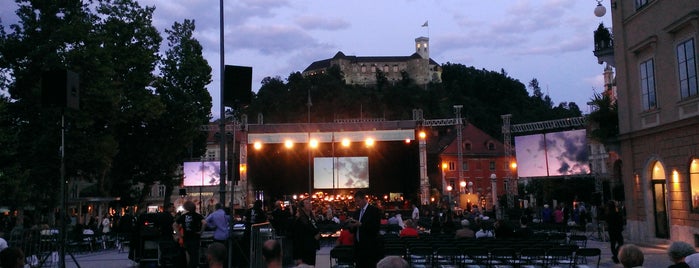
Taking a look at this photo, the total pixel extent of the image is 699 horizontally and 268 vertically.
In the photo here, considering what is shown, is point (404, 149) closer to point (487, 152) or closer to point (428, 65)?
point (487, 152)

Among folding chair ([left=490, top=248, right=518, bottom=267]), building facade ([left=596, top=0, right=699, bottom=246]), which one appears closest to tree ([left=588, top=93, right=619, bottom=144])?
building facade ([left=596, top=0, right=699, bottom=246])

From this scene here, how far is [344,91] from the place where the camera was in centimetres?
7481

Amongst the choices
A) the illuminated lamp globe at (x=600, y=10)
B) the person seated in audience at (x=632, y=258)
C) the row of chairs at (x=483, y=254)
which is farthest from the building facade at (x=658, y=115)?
the person seated in audience at (x=632, y=258)

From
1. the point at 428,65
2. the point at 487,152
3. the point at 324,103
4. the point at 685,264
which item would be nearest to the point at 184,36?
the point at 685,264

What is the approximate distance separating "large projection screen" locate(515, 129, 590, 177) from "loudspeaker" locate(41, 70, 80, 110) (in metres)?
25.6

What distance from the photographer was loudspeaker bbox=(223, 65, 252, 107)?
8430mm

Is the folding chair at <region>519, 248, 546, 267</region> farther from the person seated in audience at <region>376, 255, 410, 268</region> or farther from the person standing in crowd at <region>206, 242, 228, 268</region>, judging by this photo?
the person seated in audience at <region>376, 255, 410, 268</region>

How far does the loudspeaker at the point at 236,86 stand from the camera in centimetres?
843

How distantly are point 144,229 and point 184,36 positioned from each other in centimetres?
2125

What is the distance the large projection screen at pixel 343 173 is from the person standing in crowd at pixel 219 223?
2881 centimetres

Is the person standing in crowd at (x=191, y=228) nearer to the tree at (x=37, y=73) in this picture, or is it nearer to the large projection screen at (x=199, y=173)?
the tree at (x=37, y=73)

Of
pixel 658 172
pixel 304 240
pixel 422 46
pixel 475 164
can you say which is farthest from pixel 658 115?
pixel 422 46

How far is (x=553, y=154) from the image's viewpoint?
3094 centimetres

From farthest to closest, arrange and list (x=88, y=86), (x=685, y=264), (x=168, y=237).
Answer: (x=88, y=86), (x=168, y=237), (x=685, y=264)
